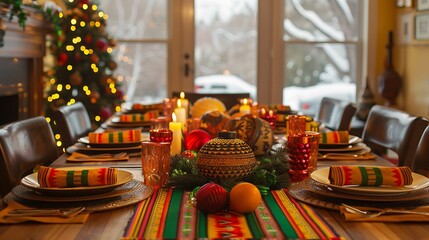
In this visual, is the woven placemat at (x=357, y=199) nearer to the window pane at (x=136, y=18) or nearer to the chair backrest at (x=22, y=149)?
the chair backrest at (x=22, y=149)

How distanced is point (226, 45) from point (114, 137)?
418 cm

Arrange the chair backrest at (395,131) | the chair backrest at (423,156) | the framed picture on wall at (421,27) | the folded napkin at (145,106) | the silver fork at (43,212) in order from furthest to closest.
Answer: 1. the framed picture on wall at (421,27)
2. the folded napkin at (145,106)
3. the chair backrest at (395,131)
4. the chair backrest at (423,156)
5. the silver fork at (43,212)

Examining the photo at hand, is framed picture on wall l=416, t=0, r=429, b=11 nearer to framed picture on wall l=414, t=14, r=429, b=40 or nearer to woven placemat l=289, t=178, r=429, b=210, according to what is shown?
framed picture on wall l=414, t=14, r=429, b=40

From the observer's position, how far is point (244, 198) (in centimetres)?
133

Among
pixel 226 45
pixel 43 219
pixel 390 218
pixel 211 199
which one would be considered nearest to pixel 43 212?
pixel 43 219

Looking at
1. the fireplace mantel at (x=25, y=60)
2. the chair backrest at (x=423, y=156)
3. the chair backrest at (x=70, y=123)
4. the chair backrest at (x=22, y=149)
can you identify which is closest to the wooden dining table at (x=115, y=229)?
the chair backrest at (x=22, y=149)

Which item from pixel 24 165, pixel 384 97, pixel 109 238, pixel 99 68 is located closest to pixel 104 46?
pixel 99 68

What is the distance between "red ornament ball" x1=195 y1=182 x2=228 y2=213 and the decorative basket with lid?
8.7 inches

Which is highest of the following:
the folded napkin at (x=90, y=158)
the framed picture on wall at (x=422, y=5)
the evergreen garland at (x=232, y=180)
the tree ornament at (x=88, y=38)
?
the framed picture on wall at (x=422, y=5)

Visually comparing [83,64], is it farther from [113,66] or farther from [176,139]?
[176,139]

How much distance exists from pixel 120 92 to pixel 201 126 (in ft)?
11.7

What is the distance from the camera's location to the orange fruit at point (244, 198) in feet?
4.35

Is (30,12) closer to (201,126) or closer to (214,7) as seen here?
(214,7)

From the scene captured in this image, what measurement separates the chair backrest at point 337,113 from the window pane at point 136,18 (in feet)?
9.25
